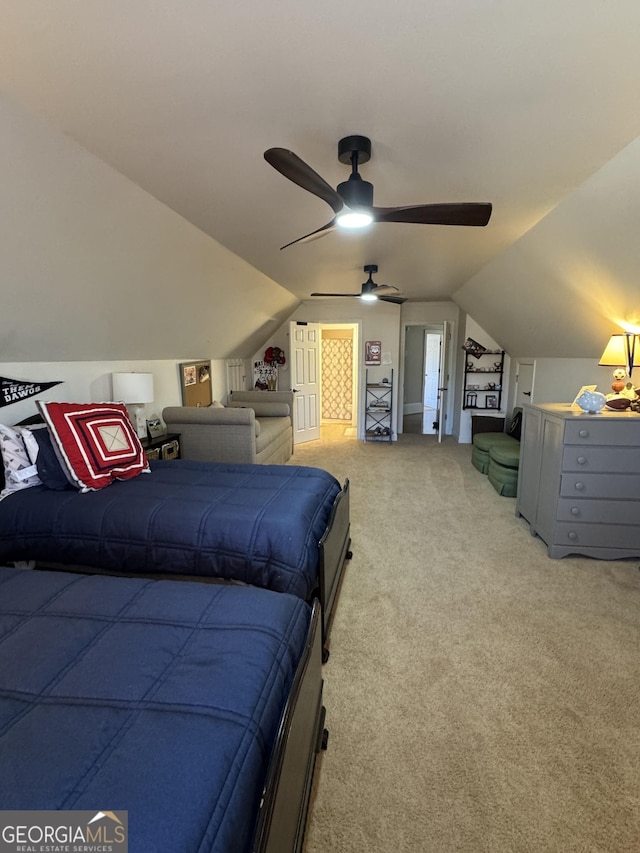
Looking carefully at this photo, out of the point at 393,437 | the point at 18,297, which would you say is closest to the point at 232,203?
the point at 18,297

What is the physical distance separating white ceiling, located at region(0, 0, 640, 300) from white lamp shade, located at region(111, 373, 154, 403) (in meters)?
1.53

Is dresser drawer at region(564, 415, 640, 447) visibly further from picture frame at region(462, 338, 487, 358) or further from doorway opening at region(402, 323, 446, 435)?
doorway opening at region(402, 323, 446, 435)

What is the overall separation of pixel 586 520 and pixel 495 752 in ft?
6.34

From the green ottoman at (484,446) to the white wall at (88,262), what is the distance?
131 inches

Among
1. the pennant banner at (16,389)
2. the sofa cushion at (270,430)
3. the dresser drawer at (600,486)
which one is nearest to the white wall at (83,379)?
the pennant banner at (16,389)

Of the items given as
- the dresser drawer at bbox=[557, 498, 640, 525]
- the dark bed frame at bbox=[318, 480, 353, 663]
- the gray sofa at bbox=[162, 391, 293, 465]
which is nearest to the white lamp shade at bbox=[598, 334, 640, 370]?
the dresser drawer at bbox=[557, 498, 640, 525]

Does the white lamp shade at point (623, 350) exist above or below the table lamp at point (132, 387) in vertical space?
above

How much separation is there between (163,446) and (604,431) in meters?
3.63

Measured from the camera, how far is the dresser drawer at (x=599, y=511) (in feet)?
9.34

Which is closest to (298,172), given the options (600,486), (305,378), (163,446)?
(600,486)

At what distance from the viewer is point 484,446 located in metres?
4.87

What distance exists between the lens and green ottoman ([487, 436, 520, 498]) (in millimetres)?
4078

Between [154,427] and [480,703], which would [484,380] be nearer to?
[154,427]

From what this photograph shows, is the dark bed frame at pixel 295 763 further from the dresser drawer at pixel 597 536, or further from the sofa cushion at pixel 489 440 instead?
the sofa cushion at pixel 489 440
